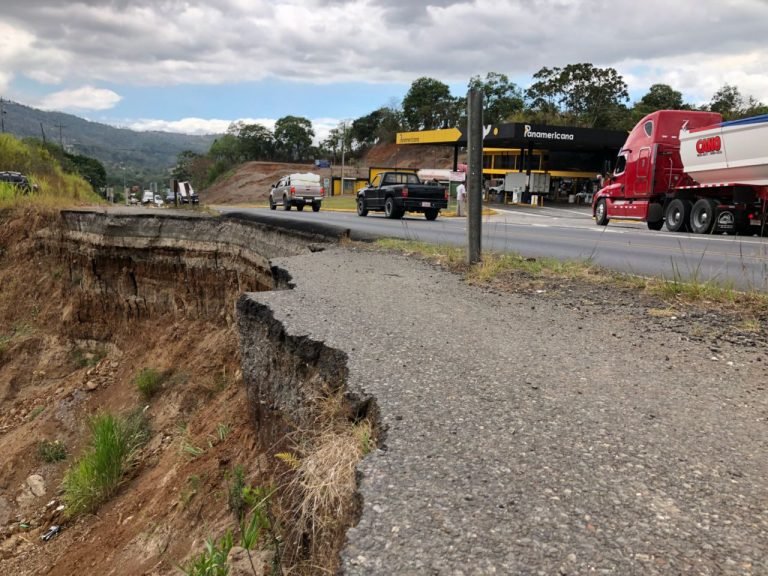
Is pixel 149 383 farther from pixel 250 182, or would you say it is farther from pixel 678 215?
pixel 250 182

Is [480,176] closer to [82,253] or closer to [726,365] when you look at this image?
[726,365]

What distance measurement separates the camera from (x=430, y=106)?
312 ft

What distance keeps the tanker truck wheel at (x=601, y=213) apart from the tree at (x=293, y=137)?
9736cm

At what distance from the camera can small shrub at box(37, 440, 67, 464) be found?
10125mm

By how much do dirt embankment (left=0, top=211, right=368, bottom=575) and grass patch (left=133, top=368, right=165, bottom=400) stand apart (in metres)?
0.13

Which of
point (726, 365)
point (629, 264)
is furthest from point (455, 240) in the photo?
point (726, 365)

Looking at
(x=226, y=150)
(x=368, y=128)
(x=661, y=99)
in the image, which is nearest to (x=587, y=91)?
(x=661, y=99)

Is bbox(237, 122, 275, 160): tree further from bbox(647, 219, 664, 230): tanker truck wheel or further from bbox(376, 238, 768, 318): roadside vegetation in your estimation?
bbox(376, 238, 768, 318): roadside vegetation

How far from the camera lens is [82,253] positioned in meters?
16.2

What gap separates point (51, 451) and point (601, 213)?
62.6 feet

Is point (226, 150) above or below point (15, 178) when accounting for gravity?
above

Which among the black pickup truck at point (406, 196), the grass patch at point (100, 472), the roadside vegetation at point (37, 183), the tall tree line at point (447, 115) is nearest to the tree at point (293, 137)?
the tall tree line at point (447, 115)

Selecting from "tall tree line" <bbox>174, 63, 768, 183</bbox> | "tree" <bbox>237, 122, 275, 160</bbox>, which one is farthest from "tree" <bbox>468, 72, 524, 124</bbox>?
"tree" <bbox>237, 122, 275, 160</bbox>

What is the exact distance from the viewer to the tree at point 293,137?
114 metres
